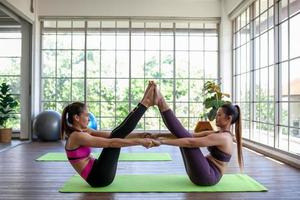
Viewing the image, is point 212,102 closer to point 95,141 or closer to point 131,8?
point 131,8

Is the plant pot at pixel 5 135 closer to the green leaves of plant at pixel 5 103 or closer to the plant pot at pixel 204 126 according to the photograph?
the green leaves of plant at pixel 5 103

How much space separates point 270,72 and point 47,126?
4645 mm

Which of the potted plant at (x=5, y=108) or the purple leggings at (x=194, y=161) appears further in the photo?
the potted plant at (x=5, y=108)

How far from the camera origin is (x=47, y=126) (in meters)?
7.59

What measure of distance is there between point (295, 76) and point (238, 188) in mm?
2329

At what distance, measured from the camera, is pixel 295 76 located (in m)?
4.98

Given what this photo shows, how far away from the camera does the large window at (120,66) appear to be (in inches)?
338

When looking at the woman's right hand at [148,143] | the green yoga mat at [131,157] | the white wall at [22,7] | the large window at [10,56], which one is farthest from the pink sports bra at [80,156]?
the large window at [10,56]

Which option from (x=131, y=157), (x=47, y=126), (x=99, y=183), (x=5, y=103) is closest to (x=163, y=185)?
(x=99, y=183)

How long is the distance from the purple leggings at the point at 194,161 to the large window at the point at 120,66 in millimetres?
5281

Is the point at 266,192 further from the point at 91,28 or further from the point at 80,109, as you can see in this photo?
the point at 91,28

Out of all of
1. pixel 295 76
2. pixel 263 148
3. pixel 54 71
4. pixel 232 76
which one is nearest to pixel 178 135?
pixel 295 76

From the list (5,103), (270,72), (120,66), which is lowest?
(5,103)

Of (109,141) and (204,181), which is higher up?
(109,141)
